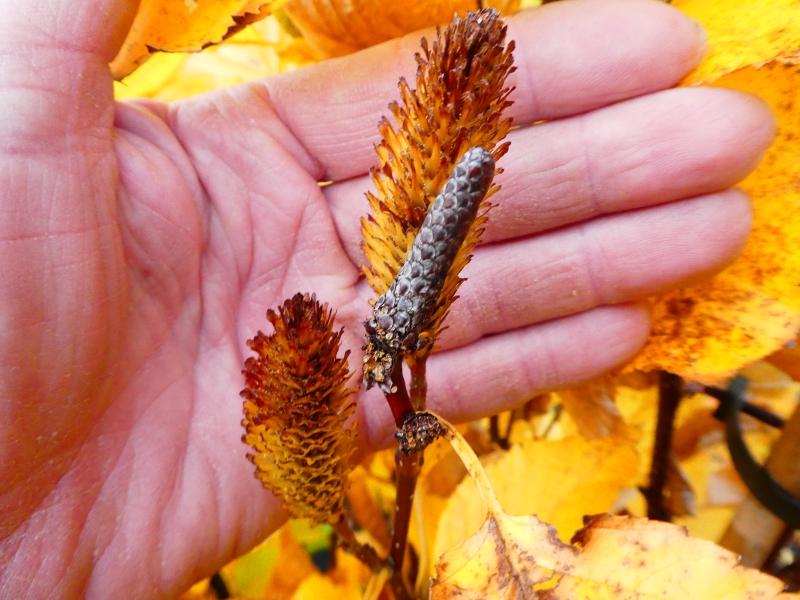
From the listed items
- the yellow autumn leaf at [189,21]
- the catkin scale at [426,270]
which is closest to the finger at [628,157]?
the yellow autumn leaf at [189,21]

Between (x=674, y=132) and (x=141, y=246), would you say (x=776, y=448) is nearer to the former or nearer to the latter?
(x=674, y=132)

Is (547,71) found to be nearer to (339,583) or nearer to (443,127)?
(443,127)

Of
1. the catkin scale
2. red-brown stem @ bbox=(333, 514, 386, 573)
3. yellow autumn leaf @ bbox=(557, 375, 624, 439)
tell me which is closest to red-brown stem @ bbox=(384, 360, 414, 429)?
the catkin scale

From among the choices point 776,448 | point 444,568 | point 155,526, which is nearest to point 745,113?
point 776,448

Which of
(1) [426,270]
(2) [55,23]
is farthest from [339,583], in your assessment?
(2) [55,23]

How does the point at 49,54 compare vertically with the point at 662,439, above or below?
above

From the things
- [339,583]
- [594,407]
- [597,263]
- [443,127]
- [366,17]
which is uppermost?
[366,17]
